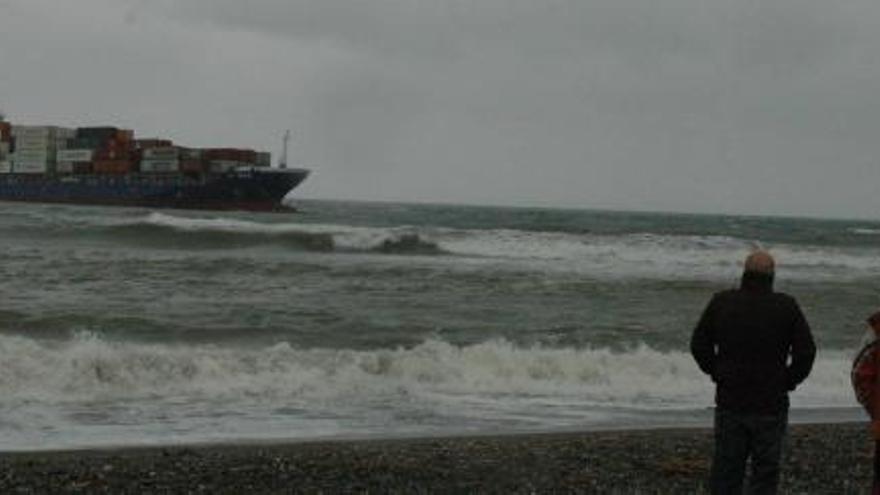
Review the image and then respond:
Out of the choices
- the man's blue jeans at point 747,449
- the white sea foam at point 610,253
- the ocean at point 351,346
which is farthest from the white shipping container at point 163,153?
the man's blue jeans at point 747,449

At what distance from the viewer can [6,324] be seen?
636 inches

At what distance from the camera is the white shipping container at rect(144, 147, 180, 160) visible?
75.8m

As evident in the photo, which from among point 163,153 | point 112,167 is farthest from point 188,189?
point 112,167

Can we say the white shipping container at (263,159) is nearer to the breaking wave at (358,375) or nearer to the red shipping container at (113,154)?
the red shipping container at (113,154)

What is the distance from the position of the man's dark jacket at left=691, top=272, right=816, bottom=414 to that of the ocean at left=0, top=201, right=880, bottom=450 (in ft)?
14.4

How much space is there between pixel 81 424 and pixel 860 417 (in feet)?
23.1

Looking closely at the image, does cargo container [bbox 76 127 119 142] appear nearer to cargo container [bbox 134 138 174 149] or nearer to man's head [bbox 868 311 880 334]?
cargo container [bbox 134 138 174 149]

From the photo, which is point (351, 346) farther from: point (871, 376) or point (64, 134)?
point (64, 134)

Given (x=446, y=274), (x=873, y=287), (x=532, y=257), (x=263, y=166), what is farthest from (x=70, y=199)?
(x=873, y=287)

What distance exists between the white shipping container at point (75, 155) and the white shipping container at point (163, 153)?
5.30 metres

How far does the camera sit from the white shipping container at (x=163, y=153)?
249 feet

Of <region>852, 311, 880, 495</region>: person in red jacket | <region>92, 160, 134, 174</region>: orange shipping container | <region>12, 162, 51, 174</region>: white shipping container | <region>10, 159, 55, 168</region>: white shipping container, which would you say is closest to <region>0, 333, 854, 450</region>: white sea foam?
<region>852, 311, 880, 495</region>: person in red jacket

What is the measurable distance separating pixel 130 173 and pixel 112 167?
229 centimetres

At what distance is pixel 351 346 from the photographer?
15.1 m
